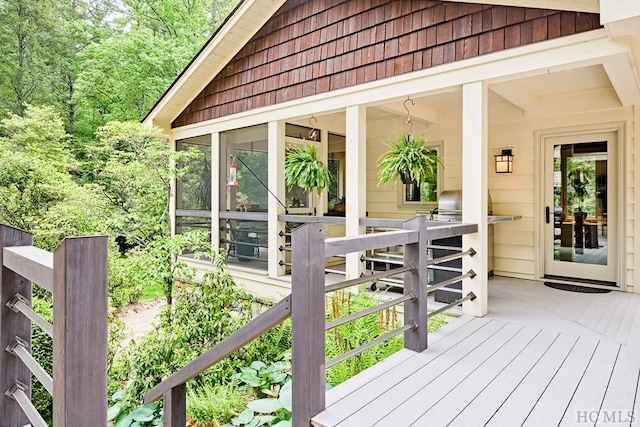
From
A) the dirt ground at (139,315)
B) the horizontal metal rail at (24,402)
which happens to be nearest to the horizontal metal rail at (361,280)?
the horizontal metal rail at (24,402)

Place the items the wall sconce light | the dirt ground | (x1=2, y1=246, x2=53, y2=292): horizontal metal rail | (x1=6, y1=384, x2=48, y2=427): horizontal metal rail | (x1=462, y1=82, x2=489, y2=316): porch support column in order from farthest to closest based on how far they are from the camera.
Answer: the dirt ground, the wall sconce light, (x1=462, y1=82, x2=489, y2=316): porch support column, (x1=6, y1=384, x2=48, y2=427): horizontal metal rail, (x1=2, y1=246, x2=53, y2=292): horizontal metal rail

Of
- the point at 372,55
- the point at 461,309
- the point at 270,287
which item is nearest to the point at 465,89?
the point at 372,55

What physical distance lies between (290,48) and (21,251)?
482cm

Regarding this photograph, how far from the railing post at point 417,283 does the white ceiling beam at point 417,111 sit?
2.59 meters

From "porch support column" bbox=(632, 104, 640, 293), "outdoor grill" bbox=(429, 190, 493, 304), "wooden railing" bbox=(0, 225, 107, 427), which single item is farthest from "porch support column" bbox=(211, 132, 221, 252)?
"porch support column" bbox=(632, 104, 640, 293)

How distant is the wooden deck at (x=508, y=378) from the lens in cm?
202

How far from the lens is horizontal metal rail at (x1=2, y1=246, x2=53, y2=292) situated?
132 centimetres

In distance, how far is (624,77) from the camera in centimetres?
369

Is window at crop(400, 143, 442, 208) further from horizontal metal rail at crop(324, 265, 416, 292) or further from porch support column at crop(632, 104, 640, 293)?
horizontal metal rail at crop(324, 265, 416, 292)

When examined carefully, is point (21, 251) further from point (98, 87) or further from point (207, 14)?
point (207, 14)

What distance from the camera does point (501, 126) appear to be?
5.89 m

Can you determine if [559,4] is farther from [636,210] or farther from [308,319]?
[308,319]

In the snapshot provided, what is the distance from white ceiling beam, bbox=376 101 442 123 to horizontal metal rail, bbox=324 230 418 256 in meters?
2.73

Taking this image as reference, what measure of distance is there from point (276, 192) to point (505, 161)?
135 inches
